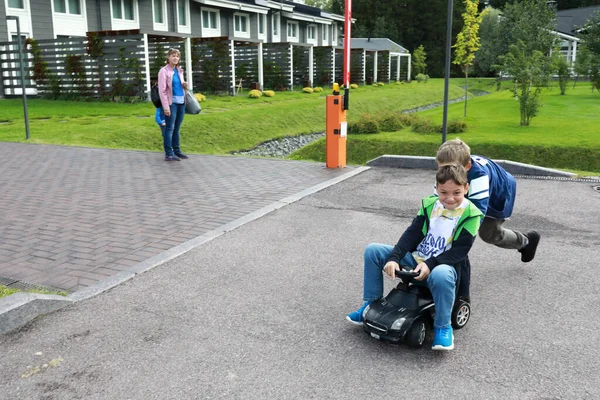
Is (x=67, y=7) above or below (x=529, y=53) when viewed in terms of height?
above

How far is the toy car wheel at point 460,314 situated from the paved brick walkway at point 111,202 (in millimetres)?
Answer: 2780

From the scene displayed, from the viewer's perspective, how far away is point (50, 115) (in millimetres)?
18328

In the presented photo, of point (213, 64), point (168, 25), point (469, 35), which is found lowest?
point (213, 64)

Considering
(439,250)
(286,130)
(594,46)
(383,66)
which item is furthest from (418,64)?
(439,250)

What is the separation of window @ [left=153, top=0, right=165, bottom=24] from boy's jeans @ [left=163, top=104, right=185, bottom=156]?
2346 centimetres

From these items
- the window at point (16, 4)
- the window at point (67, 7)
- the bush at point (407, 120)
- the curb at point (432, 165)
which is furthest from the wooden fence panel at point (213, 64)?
the curb at point (432, 165)

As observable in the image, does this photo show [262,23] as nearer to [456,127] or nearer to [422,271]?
[456,127]

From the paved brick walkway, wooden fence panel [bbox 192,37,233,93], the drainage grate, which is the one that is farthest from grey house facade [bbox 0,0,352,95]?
the drainage grate

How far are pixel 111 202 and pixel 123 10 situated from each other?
25.3 m

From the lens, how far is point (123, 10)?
29.5 m

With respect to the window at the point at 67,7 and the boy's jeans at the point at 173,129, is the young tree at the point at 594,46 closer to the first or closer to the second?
the boy's jeans at the point at 173,129

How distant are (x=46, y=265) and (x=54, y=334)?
139cm

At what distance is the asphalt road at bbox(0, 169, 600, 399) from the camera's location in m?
2.96

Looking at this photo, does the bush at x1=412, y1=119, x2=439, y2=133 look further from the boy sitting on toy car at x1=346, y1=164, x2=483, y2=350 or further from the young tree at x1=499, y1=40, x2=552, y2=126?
the boy sitting on toy car at x1=346, y1=164, x2=483, y2=350
